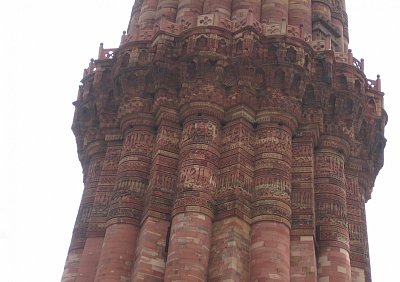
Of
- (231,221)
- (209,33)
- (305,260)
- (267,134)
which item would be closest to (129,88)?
(209,33)

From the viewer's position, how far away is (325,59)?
1773 cm

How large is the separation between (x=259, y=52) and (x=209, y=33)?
1223 mm

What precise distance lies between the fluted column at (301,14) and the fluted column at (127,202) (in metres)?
5.06

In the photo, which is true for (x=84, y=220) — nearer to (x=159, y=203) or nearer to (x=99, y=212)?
(x=99, y=212)

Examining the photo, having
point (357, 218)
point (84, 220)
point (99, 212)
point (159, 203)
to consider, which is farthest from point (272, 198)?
point (84, 220)

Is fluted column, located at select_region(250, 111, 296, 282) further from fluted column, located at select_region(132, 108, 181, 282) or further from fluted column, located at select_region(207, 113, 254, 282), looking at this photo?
fluted column, located at select_region(132, 108, 181, 282)

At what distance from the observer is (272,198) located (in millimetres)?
15023

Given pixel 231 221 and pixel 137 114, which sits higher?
pixel 137 114

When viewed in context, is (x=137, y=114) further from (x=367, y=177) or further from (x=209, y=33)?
(x=367, y=177)

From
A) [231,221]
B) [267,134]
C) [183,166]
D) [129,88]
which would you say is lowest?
[231,221]

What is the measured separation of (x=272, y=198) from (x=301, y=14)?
21.8 ft

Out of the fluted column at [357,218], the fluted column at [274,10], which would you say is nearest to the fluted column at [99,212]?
the fluted column at [274,10]

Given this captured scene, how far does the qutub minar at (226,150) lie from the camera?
14531mm

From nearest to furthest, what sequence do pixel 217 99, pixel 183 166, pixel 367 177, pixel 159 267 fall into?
pixel 159 267 → pixel 183 166 → pixel 217 99 → pixel 367 177
